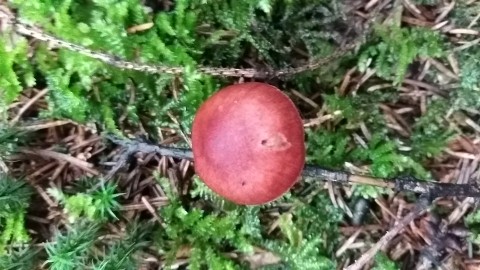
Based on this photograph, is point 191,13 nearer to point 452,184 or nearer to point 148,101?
point 148,101

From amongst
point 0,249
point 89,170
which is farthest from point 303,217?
point 0,249

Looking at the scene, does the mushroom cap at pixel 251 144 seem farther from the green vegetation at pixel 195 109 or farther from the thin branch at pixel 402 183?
the green vegetation at pixel 195 109

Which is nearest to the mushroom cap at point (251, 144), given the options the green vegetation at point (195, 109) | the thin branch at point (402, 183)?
the thin branch at point (402, 183)

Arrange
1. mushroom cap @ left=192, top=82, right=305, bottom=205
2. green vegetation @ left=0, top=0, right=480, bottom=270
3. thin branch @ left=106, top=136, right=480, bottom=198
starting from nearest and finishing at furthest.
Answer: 1. mushroom cap @ left=192, top=82, right=305, bottom=205
2. thin branch @ left=106, top=136, right=480, bottom=198
3. green vegetation @ left=0, top=0, right=480, bottom=270

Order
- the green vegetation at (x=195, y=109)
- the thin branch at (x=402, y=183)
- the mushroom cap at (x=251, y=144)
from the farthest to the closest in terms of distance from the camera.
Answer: the green vegetation at (x=195, y=109)
the thin branch at (x=402, y=183)
the mushroom cap at (x=251, y=144)

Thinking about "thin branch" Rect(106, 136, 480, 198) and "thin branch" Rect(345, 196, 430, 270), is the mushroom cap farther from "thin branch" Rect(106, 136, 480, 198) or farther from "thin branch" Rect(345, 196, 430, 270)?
"thin branch" Rect(345, 196, 430, 270)

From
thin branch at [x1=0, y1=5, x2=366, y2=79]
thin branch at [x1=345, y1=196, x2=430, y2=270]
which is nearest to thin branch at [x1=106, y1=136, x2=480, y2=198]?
thin branch at [x1=345, y1=196, x2=430, y2=270]
